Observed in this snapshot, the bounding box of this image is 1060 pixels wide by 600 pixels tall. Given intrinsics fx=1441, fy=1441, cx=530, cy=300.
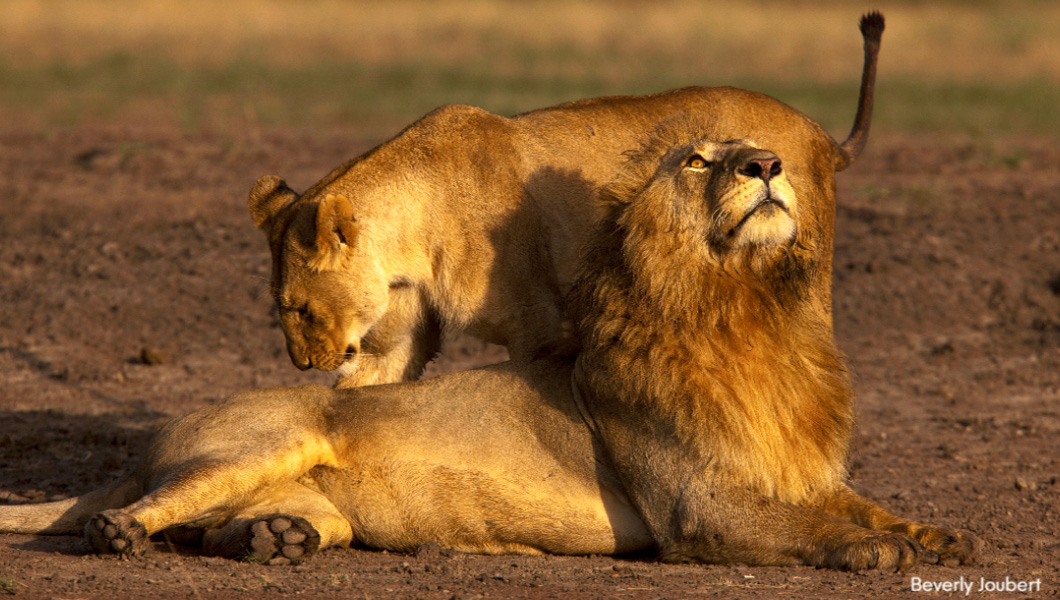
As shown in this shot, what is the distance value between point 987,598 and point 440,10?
Result: 25343 millimetres

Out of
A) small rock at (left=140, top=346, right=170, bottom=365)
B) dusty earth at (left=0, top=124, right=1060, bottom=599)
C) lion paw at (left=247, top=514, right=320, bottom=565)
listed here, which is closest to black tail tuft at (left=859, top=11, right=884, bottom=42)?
dusty earth at (left=0, top=124, right=1060, bottom=599)

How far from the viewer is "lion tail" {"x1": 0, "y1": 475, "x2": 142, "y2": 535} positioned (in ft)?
17.0

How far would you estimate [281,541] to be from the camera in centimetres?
480

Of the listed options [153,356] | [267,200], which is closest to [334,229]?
[267,200]

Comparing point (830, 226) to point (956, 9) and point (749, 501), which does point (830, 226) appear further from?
point (956, 9)

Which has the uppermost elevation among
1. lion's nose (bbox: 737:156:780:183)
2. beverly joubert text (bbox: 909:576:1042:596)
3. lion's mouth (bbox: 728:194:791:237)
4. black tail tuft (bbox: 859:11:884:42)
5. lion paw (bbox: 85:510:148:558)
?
black tail tuft (bbox: 859:11:884:42)

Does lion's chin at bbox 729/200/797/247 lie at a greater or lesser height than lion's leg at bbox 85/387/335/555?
greater

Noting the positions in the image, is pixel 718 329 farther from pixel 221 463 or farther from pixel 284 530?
pixel 221 463

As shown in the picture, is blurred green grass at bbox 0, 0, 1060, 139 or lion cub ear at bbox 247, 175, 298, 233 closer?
lion cub ear at bbox 247, 175, 298, 233

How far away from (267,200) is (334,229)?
0.72 m

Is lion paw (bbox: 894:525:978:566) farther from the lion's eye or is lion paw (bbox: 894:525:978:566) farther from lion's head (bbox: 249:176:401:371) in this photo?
lion's head (bbox: 249:176:401:371)

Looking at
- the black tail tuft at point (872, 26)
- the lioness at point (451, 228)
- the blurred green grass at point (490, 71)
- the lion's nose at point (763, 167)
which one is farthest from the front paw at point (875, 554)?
the blurred green grass at point (490, 71)

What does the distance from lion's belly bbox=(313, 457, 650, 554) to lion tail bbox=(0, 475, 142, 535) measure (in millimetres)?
902

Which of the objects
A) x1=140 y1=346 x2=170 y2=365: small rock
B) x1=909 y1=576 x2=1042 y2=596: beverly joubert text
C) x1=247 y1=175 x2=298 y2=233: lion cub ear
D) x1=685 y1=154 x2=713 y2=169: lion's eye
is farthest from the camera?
x1=140 y1=346 x2=170 y2=365: small rock
